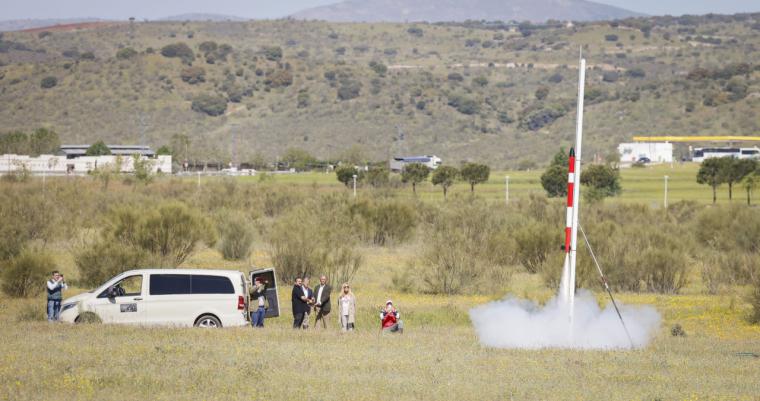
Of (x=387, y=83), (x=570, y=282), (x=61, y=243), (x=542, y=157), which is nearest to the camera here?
(x=570, y=282)

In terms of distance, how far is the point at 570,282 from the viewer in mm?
18719

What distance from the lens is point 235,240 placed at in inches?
1640

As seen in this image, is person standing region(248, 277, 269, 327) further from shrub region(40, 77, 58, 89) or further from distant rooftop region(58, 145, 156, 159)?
shrub region(40, 77, 58, 89)

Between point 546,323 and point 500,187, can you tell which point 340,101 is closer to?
point 500,187

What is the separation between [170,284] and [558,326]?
26.5 feet

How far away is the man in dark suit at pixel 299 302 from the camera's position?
22875 mm

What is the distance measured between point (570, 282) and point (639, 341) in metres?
2.56

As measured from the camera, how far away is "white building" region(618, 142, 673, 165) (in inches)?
4761

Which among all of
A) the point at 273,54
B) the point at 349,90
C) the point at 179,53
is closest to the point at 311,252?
the point at 349,90

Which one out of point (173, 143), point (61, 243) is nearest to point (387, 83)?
point (173, 143)

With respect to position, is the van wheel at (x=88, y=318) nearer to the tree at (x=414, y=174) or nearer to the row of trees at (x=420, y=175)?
the row of trees at (x=420, y=175)

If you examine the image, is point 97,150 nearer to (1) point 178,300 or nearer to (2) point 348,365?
(1) point 178,300

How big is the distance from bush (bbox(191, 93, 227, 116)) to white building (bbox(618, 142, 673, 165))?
5416 centimetres

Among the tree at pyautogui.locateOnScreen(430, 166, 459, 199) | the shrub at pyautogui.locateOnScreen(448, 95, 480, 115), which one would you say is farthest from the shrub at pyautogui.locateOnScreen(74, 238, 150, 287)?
the shrub at pyautogui.locateOnScreen(448, 95, 480, 115)
